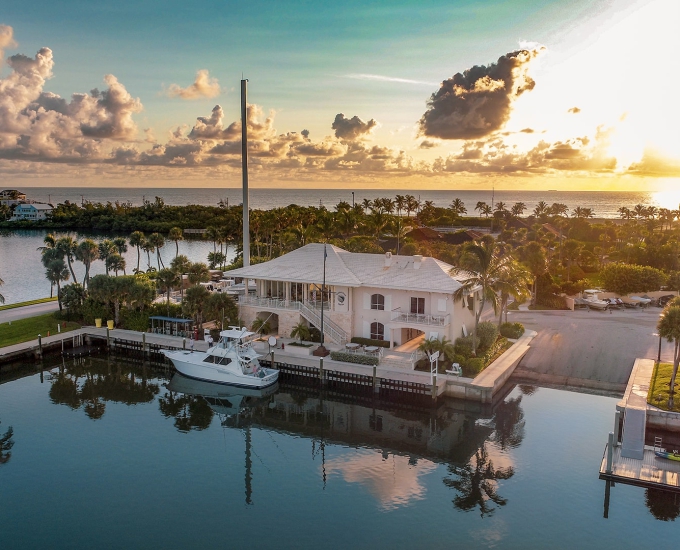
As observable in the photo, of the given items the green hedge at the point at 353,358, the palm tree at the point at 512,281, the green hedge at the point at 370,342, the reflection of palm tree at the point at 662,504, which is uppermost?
the palm tree at the point at 512,281

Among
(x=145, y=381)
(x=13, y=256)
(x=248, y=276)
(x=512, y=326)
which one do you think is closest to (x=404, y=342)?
(x=512, y=326)

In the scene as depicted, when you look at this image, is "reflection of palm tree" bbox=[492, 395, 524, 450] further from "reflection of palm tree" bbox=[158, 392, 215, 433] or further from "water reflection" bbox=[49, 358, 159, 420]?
"water reflection" bbox=[49, 358, 159, 420]

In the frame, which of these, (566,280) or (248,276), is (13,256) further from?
(566,280)

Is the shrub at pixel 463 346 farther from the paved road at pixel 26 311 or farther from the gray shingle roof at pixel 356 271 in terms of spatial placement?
the paved road at pixel 26 311

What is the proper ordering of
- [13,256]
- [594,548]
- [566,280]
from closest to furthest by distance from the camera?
[594,548] < [566,280] < [13,256]

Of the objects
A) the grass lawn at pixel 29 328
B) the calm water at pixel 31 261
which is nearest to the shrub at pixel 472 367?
the grass lawn at pixel 29 328

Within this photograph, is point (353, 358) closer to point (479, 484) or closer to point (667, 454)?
point (479, 484)
